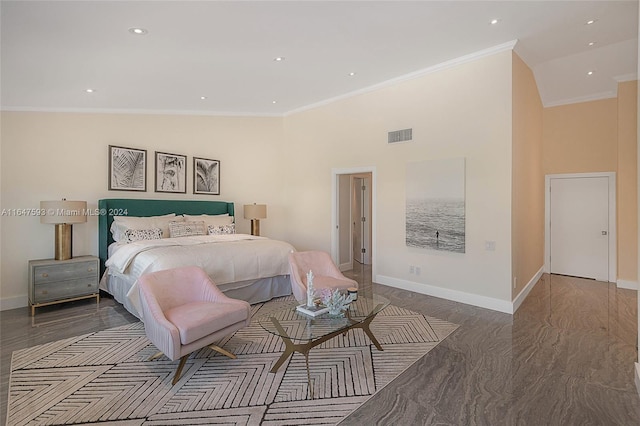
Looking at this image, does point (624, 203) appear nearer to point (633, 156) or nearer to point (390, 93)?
point (633, 156)

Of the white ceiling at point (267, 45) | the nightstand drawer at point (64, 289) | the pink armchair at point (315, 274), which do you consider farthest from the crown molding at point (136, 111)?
the pink armchair at point (315, 274)

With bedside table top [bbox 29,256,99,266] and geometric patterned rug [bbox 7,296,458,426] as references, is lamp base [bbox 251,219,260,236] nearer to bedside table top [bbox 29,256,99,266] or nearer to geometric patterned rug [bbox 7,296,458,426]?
bedside table top [bbox 29,256,99,266]

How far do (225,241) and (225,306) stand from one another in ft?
6.23

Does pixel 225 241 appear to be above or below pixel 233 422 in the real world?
above

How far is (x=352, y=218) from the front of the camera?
7.06 meters

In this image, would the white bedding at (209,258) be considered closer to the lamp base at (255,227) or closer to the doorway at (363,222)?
the lamp base at (255,227)

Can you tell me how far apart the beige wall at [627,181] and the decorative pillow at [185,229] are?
7228mm

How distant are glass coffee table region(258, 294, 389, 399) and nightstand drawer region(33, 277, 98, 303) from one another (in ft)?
10.6

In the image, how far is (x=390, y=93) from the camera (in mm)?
5320

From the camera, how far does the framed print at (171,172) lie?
589 cm

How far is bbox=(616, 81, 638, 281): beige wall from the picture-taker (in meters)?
5.38

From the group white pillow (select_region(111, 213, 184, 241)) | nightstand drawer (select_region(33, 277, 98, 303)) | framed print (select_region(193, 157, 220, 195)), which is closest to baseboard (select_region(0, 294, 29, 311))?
nightstand drawer (select_region(33, 277, 98, 303))

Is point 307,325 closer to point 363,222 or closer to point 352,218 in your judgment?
point 352,218

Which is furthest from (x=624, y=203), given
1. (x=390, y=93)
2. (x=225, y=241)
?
(x=225, y=241)
